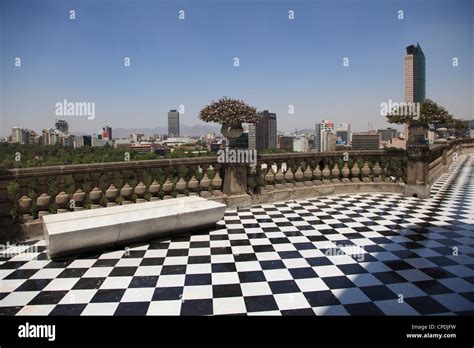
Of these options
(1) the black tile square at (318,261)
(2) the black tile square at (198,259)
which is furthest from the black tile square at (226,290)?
(1) the black tile square at (318,261)

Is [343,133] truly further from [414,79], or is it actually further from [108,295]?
[108,295]

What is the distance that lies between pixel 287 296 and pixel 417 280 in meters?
1.62

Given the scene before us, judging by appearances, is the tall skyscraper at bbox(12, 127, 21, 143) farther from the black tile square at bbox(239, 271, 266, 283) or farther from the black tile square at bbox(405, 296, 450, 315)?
the black tile square at bbox(405, 296, 450, 315)

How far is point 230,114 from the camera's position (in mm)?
7797

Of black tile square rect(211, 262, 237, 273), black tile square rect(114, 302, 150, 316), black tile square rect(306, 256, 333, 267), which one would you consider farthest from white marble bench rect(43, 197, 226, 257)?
black tile square rect(306, 256, 333, 267)

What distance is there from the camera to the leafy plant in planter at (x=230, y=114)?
781 cm

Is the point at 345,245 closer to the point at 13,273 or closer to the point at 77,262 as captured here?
the point at 77,262

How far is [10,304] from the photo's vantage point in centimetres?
345

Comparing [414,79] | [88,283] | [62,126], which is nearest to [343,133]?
[414,79]

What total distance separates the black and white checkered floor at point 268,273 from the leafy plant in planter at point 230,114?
2.35 m

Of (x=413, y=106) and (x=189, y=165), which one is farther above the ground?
(x=413, y=106)

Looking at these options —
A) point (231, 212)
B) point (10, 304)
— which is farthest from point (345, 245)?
point (10, 304)

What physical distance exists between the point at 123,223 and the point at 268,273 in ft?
7.31

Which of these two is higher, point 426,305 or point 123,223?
point 123,223
